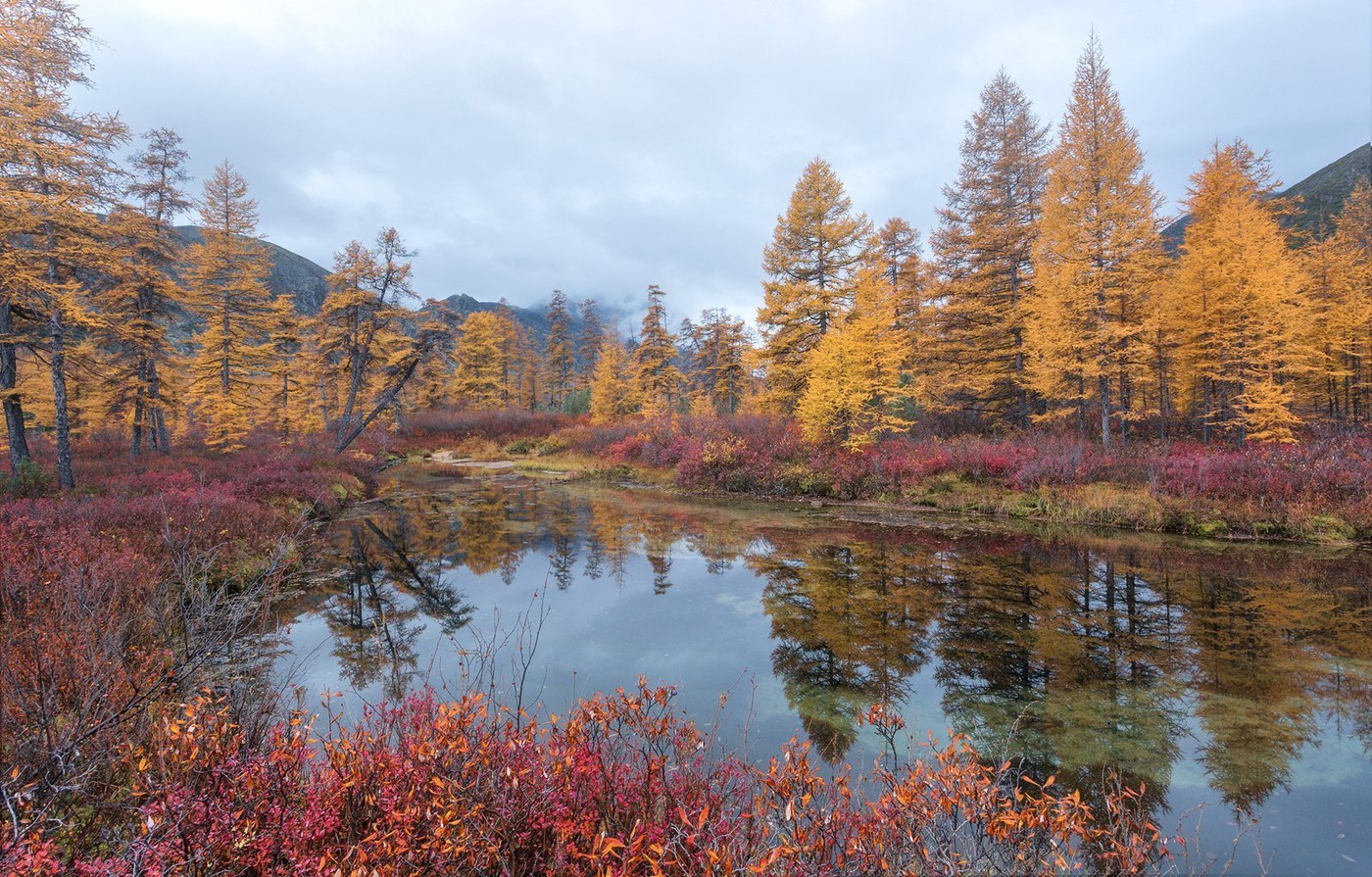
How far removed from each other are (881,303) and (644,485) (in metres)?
13.6

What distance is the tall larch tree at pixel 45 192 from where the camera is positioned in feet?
43.3

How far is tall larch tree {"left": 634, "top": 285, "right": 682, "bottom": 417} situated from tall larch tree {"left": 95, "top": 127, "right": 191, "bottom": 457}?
2562 centimetres

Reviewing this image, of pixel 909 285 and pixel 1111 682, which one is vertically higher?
pixel 909 285

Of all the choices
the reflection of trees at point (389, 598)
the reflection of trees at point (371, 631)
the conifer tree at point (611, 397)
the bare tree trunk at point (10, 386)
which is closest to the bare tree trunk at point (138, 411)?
the bare tree trunk at point (10, 386)

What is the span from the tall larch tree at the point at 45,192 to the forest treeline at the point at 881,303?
0.22ft

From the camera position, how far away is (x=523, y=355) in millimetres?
60969

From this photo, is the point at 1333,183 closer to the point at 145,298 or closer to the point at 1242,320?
the point at 1242,320

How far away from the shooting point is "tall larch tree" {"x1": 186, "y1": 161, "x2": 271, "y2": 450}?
74.0 feet

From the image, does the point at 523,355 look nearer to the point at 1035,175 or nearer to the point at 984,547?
the point at 1035,175

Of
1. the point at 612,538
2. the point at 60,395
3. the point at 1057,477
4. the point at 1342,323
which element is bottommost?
the point at 612,538

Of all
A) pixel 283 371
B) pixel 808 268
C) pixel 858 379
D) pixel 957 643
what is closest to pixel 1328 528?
pixel 858 379

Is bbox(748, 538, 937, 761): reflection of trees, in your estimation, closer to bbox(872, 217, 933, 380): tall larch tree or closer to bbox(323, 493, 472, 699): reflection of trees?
bbox(323, 493, 472, 699): reflection of trees

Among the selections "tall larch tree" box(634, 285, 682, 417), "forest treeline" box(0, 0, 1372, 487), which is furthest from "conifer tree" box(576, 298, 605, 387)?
"forest treeline" box(0, 0, 1372, 487)

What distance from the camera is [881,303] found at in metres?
21.5
